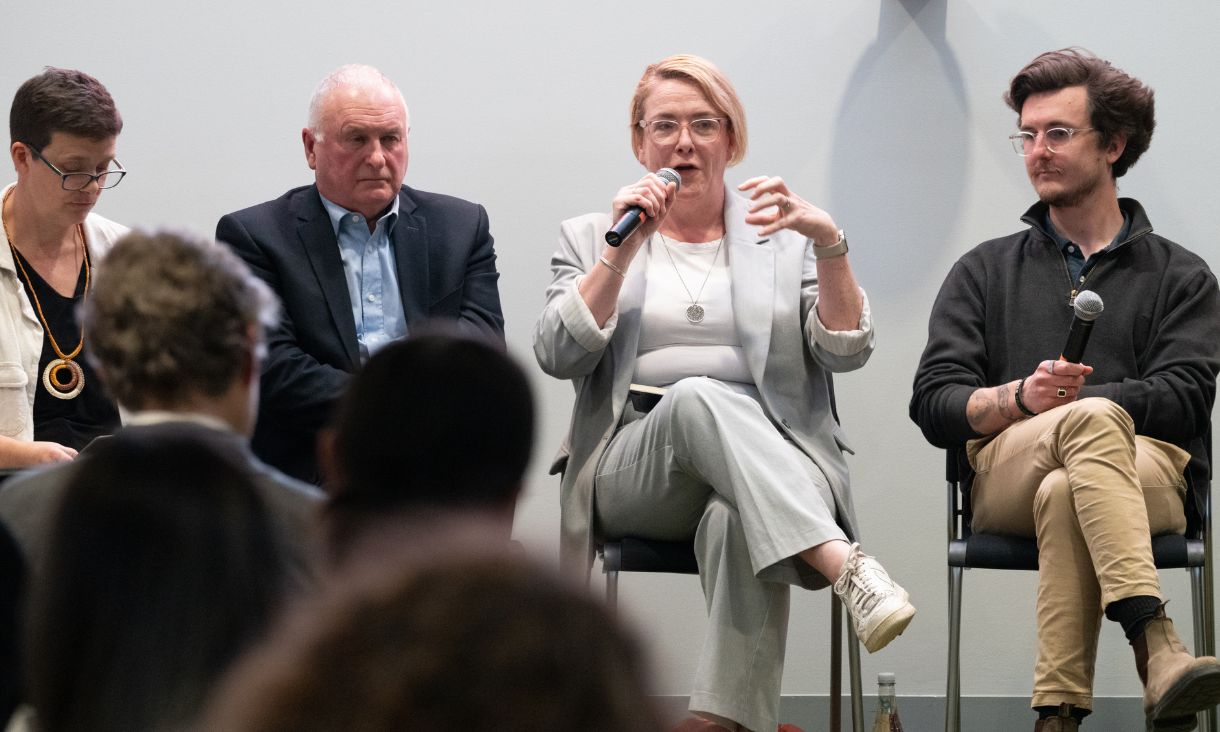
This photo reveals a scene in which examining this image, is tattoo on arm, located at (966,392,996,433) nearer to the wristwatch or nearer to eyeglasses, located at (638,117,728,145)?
the wristwatch

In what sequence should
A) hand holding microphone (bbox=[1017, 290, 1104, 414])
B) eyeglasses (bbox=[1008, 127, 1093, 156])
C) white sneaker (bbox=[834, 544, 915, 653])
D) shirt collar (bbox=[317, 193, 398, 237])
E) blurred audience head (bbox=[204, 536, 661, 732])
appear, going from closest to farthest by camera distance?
blurred audience head (bbox=[204, 536, 661, 732])
white sneaker (bbox=[834, 544, 915, 653])
hand holding microphone (bbox=[1017, 290, 1104, 414])
shirt collar (bbox=[317, 193, 398, 237])
eyeglasses (bbox=[1008, 127, 1093, 156])

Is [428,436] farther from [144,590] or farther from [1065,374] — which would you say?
[1065,374]

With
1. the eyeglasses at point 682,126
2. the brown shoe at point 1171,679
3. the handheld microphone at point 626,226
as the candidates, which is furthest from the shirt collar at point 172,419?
the eyeglasses at point 682,126

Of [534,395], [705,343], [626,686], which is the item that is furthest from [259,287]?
[705,343]

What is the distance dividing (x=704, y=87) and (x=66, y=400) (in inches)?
57.7

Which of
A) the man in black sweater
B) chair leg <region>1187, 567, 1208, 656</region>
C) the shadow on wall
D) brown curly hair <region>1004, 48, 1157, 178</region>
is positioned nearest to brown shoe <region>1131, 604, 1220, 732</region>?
the man in black sweater

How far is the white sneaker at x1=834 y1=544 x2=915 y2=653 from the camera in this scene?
2412 mm

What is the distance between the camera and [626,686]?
58 centimetres

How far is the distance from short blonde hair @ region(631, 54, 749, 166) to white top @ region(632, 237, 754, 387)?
318mm

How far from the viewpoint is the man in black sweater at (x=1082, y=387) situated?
264cm

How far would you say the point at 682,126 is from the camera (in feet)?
10.2

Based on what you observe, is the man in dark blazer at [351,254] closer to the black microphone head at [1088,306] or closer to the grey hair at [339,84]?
the grey hair at [339,84]

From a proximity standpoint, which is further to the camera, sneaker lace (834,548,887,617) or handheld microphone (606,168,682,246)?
handheld microphone (606,168,682,246)

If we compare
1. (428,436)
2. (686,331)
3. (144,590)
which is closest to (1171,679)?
(686,331)
